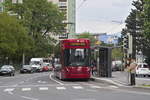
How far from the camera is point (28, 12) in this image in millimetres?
90812

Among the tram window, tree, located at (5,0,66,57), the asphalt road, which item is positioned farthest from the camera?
tree, located at (5,0,66,57)

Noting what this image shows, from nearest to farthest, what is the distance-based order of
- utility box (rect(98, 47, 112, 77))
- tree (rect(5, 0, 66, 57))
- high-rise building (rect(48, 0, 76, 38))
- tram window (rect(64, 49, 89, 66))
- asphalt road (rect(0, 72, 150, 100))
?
asphalt road (rect(0, 72, 150, 100)), tram window (rect(64, 49, 89, 66)), utility box (rect(98, 47, 112, 77)), tree (rect(5, 0, 66, 57)), high-rise building (rect(48, 0, 76, 38))

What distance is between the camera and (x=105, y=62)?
40156 millimetres

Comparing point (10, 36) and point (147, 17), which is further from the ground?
point (10, 36)

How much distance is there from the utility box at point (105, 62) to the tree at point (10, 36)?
3314 centimetres

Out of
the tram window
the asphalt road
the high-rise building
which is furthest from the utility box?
the high-rise building

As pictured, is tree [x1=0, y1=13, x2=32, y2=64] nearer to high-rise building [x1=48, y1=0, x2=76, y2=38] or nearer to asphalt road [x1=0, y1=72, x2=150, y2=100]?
asphalt road [x1=0, y1=72, x2=150, y2=100]

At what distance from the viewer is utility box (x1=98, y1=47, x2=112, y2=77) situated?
39500 millimetres

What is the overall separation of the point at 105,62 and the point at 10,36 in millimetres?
37391

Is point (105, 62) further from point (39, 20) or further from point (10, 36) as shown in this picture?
point (39, 20)

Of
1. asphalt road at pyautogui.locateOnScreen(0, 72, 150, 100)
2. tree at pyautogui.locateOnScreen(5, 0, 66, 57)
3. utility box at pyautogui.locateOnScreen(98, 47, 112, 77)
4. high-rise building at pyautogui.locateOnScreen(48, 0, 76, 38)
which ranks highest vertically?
high-rise building at pyautogui.locateOnScreen(48, 0, 76, 38)

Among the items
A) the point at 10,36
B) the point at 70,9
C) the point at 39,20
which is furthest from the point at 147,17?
the point at 70,9

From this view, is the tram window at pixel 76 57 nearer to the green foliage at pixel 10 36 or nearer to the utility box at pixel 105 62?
the utility box at pixel 105 62

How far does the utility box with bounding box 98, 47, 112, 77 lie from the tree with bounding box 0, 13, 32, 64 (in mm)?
33141
